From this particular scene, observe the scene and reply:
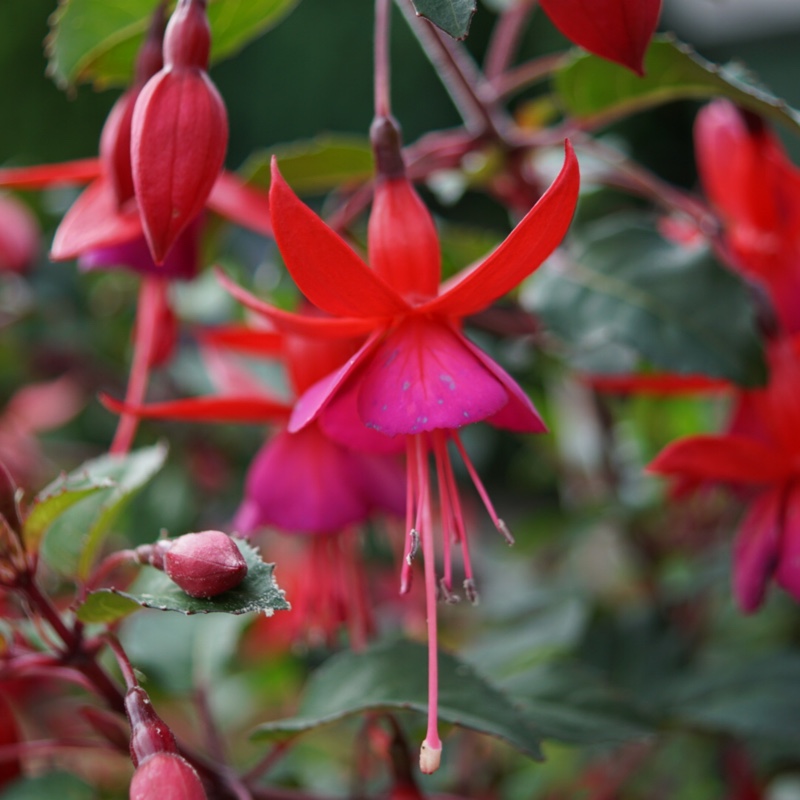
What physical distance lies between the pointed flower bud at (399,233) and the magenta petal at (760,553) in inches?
11.1

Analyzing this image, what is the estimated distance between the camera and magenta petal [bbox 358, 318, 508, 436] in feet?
1.47

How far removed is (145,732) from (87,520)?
0.23 meters

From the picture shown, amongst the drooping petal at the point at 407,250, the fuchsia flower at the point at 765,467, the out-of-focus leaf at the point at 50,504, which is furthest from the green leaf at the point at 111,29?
the fuchsia flower at the point at 765,467

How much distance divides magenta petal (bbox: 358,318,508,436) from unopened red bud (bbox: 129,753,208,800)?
0.60 ft

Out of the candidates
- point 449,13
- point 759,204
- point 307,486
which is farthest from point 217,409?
point 759,204

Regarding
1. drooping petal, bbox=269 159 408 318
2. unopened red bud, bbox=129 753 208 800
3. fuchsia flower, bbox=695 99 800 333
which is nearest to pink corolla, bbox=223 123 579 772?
drooping petal, bbox=269 159 408 318

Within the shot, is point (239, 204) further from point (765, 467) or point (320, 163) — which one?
point (765, 467)

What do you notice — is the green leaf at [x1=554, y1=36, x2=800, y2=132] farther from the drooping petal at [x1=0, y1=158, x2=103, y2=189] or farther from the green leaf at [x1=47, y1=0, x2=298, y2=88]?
the drooping petal at [x1=0, y1=158, x2=103, y2=189]

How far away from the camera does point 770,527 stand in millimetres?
601

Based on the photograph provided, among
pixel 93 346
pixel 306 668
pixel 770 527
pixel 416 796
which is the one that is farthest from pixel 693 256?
pixel 93 346

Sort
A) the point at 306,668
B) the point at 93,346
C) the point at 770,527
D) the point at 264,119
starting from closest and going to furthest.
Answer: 1. the point at 770,527
2. the point at 306,668
3. the point at 93,346
4. the point at 264,119

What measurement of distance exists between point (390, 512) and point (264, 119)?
9.19 ft

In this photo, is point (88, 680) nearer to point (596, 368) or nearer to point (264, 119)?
point (596, 368)

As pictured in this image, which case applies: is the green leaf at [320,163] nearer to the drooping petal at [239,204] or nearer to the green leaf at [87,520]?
the drooping petal at [239,204]
